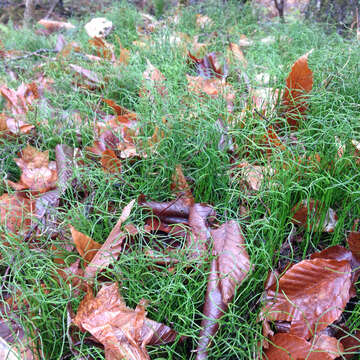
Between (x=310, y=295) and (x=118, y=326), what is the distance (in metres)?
0.64

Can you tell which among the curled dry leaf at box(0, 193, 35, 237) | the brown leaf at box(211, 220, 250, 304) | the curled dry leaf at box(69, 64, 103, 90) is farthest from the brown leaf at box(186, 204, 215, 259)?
the curled dry leaf at box(69, 64, 103, 90)

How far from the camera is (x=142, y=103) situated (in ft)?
6.90

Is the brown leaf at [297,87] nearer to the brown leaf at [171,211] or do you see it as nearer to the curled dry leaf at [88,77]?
the brown leaf at [171,211]

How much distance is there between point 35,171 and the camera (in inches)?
75.5

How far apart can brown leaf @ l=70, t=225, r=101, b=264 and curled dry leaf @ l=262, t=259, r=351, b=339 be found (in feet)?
2.17

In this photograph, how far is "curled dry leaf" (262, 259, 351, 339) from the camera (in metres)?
1.16

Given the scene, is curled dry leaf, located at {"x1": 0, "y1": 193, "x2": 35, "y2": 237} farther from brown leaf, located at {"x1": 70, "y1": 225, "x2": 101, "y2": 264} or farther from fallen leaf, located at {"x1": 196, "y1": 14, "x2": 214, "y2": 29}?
fallen leaf, located at {"x1": 196, "y1": 14, "x2": 214, "y2": 29}

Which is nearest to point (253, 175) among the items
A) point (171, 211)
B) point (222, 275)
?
point (171, 211)

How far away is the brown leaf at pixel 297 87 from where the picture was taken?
1913 mm

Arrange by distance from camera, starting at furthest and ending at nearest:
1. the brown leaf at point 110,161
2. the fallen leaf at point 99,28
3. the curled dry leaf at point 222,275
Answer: the fallen leaf at point 99,28
the brown leaf at point 110,161
the curled dry leaf at point 222,275

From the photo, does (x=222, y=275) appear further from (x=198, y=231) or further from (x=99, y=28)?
(x=99, y=28)

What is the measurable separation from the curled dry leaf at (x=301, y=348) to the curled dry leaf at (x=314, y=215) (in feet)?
1.38

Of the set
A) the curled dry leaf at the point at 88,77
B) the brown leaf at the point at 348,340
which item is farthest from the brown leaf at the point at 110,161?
the brown leaf at the point at 348,340

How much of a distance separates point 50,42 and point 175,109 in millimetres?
2513
